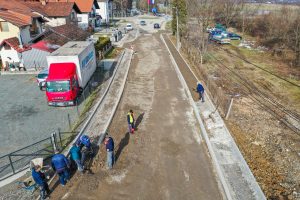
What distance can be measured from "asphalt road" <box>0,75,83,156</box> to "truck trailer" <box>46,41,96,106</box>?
817 mm

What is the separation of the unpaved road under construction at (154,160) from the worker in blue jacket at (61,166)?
33 cm

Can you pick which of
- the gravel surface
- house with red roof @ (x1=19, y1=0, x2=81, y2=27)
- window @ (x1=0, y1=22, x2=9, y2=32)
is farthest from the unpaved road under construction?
house with red roof @ (x1=19, y1=0, x2=81, y2=27)

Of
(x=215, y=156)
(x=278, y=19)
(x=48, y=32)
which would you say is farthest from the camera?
(x=278, y=19)

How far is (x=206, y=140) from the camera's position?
1338cm

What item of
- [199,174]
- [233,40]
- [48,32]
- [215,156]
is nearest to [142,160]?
[199,174]

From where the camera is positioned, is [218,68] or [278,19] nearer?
[218,68]

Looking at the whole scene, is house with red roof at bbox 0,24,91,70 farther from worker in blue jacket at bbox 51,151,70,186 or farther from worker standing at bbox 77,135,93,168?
worker in blue jacket at bbox 51,151,70,186

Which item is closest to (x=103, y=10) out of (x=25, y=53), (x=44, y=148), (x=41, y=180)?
(x=25, y=53)

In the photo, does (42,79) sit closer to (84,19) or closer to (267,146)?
(267,146)

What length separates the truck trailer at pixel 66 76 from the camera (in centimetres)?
1742

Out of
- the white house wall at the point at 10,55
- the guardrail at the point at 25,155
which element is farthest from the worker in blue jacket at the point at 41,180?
the white house wall at the point at 10,55

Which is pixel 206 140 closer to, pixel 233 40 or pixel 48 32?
pixel 48 32

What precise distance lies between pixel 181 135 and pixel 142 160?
3.17 metres

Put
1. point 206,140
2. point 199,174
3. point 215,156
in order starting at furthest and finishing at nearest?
1. point 206,140
2. point 215,156
3. point 199,174
